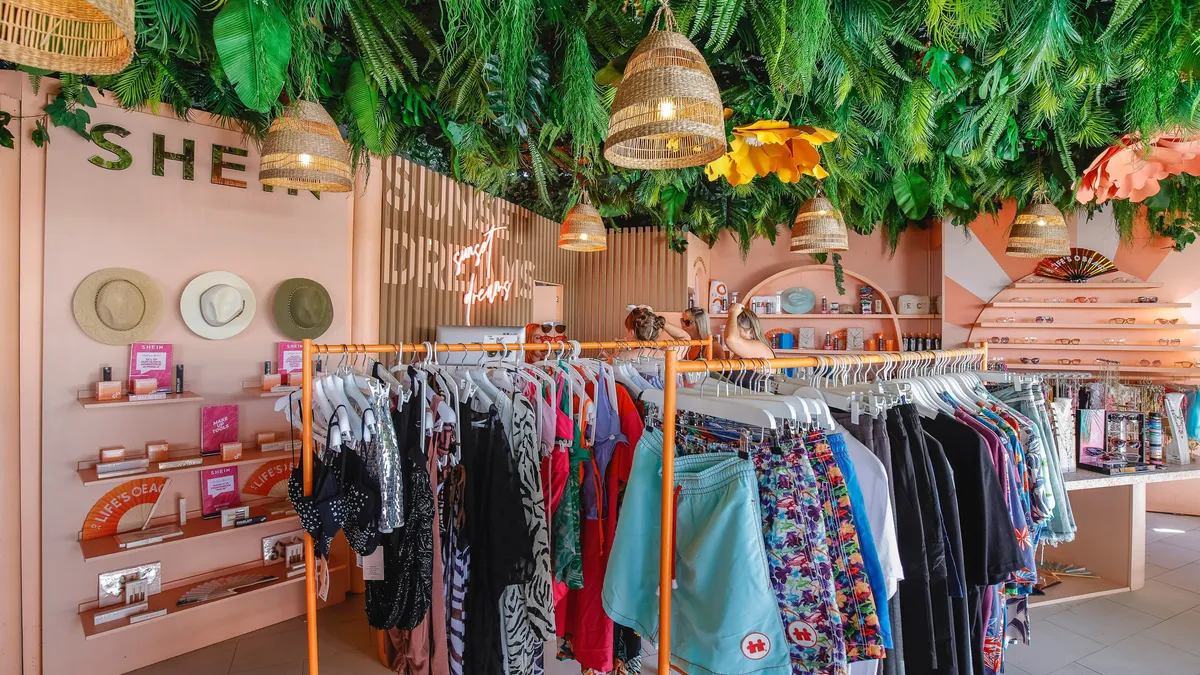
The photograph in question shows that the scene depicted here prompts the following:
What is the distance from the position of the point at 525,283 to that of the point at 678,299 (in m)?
1.77

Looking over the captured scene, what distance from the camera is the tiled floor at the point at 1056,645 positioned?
284 cm

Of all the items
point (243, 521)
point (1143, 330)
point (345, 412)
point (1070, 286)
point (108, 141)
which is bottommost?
point (243, 521)

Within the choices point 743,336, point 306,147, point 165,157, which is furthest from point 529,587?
point 165,157

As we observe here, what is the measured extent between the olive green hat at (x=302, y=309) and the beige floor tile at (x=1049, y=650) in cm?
402

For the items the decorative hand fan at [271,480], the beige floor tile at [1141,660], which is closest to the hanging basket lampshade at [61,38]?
the decorative hand fan at [271,480]

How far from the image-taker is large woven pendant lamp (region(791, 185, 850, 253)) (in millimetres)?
3602

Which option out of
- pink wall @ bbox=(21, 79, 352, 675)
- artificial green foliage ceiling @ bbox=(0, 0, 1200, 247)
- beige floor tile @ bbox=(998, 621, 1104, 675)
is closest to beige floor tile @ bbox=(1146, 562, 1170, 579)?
beige floor tile @ bbox=(998, 621, 1104, 675)

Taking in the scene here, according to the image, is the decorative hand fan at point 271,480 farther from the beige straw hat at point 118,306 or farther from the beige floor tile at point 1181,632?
the beige floor tile at point 1181,632

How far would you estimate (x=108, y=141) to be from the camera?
277cm

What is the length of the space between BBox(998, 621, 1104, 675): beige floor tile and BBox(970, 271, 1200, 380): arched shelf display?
3.14m

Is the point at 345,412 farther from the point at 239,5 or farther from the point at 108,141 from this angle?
the point at 108,141

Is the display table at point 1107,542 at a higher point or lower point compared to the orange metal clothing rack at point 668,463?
lower

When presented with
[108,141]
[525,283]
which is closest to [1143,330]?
[525,283]

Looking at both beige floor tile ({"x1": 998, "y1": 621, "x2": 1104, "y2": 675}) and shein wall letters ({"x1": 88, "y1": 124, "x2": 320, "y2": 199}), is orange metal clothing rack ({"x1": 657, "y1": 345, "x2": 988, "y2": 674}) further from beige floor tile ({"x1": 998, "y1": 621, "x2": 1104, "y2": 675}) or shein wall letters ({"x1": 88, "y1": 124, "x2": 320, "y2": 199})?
shein wall letters ({"x1": 88, "y1": 124, "x2": 320, "y2": 199})
